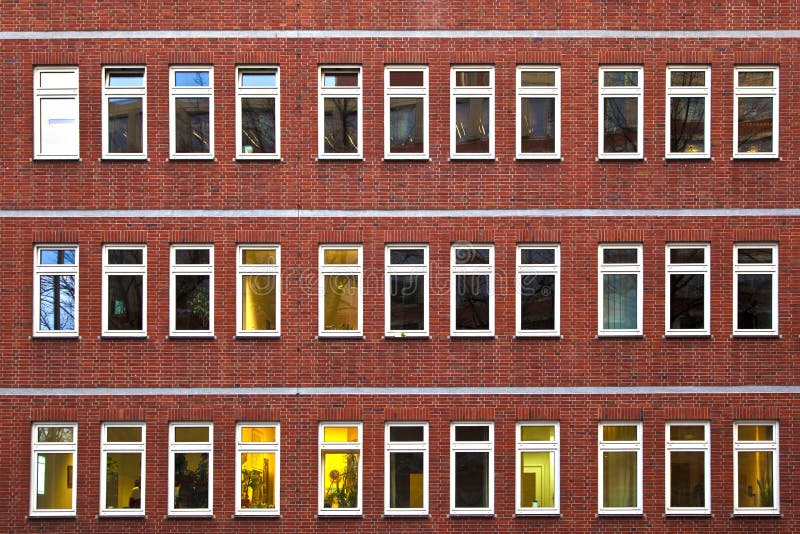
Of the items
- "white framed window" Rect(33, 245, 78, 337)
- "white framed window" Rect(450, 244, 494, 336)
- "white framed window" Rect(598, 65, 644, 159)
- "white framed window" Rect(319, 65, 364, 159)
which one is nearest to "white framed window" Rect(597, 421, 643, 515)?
"white framed window" Rect(450, 244, 494, 336)

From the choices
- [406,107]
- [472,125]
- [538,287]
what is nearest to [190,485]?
[538,287]

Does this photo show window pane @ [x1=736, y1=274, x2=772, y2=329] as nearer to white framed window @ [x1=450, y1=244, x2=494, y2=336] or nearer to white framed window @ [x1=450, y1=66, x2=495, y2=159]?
white framed window @ [x1=450, y1=244, x2=494, y2=336]

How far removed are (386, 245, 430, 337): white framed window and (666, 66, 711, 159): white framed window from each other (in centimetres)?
524

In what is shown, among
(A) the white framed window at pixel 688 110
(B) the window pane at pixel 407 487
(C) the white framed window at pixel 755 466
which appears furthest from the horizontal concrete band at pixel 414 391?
(A) the white framed window at pixel 688 110

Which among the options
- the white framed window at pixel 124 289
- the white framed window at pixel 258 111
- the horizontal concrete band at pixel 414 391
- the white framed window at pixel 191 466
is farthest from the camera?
the white framed window at pixel 258 111

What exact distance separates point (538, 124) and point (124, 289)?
848 centimetres

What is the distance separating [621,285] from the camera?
15.9 m

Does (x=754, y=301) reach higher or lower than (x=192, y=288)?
lower

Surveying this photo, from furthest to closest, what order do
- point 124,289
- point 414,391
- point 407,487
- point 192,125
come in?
1. point 192,125
2. point 124,289
3. point 407,487
4. point 414,391

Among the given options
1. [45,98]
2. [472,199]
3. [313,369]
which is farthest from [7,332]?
[472,199]

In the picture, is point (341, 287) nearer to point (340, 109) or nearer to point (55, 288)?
point (340, 109)

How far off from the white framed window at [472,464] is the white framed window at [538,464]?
565 millimetres

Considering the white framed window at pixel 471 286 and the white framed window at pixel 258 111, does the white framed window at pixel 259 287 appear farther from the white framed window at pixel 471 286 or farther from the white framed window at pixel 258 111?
the white framed window at pixel 471 286

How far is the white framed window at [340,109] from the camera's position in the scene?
52.4ft
